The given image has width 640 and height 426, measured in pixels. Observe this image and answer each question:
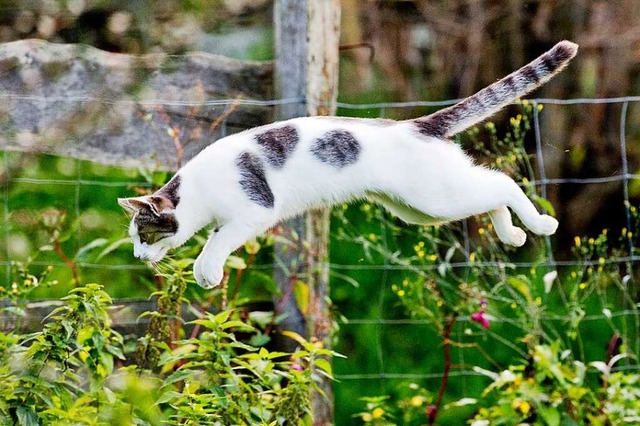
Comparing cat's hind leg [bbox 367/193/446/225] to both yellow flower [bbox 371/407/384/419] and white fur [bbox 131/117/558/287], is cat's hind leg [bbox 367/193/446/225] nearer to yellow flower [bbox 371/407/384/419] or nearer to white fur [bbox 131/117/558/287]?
white fur [bbox 131/117/558/287]

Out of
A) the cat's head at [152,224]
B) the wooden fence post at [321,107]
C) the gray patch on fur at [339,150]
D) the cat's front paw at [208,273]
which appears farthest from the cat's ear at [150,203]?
the wooden fence post at [321,107]

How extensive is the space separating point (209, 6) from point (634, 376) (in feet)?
8.48

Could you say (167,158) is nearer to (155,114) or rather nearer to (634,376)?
(155,114)

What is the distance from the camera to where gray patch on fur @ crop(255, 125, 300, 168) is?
1.86 metres

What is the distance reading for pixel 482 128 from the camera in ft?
14.0

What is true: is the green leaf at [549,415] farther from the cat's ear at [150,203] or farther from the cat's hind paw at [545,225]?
the cat's ear at [150,203]

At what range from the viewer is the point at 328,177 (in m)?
1.87

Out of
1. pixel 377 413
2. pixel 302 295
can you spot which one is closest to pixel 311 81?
pixel 302 295

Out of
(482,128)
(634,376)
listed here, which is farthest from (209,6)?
(634,376)

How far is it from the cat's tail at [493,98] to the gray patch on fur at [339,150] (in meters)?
0.13

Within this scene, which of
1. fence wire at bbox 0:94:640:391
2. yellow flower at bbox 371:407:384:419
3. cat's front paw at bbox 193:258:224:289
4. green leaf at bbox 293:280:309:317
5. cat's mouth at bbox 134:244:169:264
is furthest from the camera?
fence wire at bbox 0:94:640:391

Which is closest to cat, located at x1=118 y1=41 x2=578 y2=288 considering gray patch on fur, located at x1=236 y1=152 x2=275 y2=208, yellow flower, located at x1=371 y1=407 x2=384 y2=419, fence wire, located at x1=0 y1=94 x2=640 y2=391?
gray patch on fur, located at x1=236 y1=152 x2=275 y2=208

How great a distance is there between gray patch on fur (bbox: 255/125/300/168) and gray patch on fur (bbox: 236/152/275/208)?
23 mm

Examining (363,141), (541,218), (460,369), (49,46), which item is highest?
(49,46)
